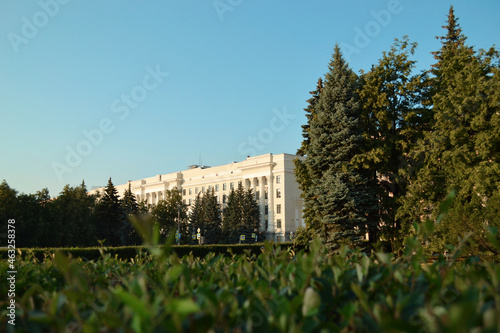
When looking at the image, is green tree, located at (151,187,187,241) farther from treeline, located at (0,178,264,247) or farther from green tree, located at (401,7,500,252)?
green tree, located at (401,7,500,252)

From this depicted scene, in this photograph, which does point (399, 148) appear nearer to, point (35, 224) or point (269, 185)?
point (35, 224)

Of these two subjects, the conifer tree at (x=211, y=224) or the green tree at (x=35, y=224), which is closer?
the green tree at (x=35, y=224)

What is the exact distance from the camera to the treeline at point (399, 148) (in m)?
21.8

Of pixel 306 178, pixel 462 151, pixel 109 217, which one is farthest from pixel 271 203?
pixel 462 151

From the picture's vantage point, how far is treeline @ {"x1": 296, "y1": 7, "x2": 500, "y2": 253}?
2175cm

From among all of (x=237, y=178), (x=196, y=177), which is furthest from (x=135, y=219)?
(x=196, y=177)

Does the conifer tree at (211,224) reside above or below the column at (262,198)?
below

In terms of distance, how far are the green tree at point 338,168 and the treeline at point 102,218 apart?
11.8m

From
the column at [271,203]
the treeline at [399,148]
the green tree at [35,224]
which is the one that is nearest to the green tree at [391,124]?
the treeline at [399,148]

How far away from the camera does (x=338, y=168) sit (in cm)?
2725

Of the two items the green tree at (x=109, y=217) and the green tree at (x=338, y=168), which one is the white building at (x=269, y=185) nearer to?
the green tree at (x=109, y=217)

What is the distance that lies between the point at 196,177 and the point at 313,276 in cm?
8949

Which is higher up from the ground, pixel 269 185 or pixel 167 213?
pixel 269 185

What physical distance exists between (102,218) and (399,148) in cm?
3996
